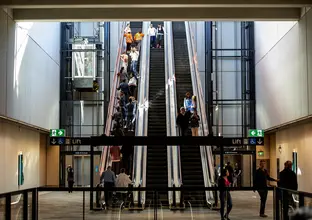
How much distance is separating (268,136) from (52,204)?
18.1 m

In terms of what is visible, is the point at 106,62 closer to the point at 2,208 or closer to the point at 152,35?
the point at 152,35

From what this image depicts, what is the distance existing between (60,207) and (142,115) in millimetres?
10439

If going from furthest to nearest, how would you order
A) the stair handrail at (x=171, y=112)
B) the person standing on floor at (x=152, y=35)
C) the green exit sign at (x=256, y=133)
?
the person standing on floor at (x=152, y=35), the green exit sign at (x=256, y=133), the stair handrail at (x=171, y=112)

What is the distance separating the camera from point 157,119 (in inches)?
847

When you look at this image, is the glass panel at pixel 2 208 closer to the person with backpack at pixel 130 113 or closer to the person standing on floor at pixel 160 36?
the person with backpack at pixel 130 113

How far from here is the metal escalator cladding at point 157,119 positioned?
700 inches

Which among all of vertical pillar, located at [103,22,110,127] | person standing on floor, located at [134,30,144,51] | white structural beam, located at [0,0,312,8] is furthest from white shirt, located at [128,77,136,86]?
white structural beam, located at [0,0,312,8]

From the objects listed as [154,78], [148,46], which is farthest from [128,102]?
[148,46]

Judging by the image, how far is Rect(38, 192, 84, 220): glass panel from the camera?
1057 centimetres

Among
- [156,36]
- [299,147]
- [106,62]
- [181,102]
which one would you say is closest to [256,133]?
[299,147]

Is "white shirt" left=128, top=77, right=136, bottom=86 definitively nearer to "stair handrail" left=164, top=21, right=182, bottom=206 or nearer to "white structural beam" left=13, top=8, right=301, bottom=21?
"stair handrail" left=164, top=21, right=182, bottom=206

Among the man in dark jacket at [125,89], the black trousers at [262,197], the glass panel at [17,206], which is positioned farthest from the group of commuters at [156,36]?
the glass panel at [17,206]

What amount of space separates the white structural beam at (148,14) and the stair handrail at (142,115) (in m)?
4.34

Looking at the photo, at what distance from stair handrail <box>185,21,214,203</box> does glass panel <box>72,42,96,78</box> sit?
5045 mm
